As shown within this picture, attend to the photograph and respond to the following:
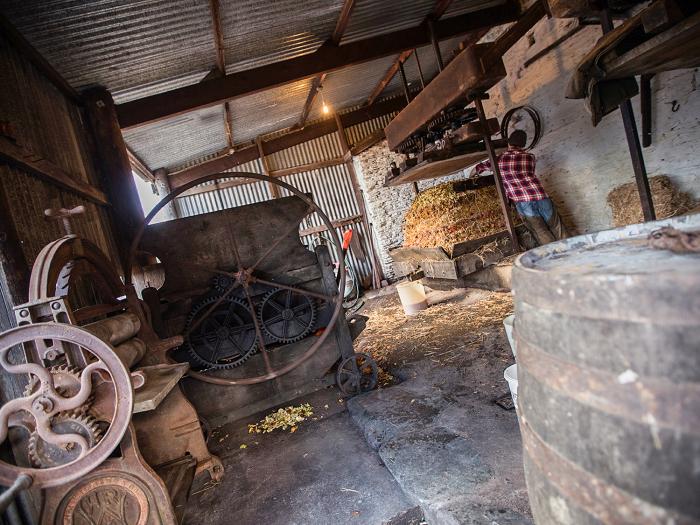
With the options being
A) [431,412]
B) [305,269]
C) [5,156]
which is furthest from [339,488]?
[5,156]

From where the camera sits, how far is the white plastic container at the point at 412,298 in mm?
6402

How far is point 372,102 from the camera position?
9.88m

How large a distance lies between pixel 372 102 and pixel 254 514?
9.73 m

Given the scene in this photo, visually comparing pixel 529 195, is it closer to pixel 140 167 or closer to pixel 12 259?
pixel 12 259

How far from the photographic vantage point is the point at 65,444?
1699mm

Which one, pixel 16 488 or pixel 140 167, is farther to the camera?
pixel 140 167

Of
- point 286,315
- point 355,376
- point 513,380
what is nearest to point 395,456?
point 513,380

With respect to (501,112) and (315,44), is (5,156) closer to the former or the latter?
(315,44)

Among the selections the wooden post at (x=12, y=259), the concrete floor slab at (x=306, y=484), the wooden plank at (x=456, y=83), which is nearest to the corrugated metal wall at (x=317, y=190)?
the wooden plank at (x=456, y=83)

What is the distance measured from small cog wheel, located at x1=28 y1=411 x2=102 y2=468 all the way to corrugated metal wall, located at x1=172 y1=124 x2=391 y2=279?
27.1 ft

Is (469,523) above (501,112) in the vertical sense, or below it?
below

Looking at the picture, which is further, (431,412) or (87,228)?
(87,228)

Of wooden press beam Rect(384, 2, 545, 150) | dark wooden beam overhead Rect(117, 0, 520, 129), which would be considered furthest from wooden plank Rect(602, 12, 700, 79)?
dark wooden beam overhead Rect(117, 0, 520, 129)

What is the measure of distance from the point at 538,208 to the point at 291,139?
662 cm
